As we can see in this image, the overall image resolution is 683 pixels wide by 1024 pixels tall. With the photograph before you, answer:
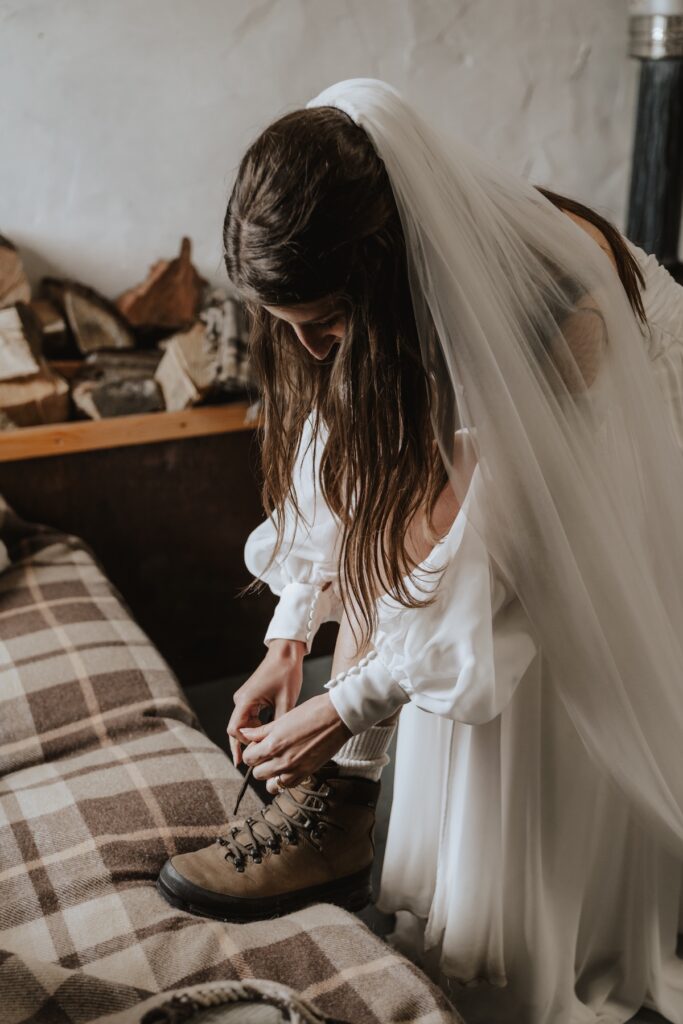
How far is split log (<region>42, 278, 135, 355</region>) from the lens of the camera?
76.8 inches

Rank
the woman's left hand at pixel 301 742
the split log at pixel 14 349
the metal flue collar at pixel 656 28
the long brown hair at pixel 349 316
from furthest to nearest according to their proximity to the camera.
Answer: the metal flue collar at pixel 656 28 < the split log at pixel 14 349 < the woman's left hand at pixel 301 742 < the long brown hair at pixel 349 316

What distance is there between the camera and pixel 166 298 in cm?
203

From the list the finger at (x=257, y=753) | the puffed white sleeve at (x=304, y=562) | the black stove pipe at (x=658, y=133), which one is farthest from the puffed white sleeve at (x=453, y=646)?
the black stove pipe at (x=658, y=133)

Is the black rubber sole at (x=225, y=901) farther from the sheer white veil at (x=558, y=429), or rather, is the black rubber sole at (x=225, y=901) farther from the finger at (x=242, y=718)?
the sheer white veil at (x=558, y=429)

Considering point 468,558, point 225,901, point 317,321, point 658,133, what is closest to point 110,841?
point 225,901

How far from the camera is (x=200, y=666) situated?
2.24 metres

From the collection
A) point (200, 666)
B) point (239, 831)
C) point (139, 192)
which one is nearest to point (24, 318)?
point (139, 192)

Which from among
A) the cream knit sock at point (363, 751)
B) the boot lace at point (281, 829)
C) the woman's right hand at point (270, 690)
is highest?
the woman's right hand at point (270, 690)

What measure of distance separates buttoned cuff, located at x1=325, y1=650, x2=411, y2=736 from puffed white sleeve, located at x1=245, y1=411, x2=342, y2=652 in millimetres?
203

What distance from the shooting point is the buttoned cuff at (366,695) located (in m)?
1.06

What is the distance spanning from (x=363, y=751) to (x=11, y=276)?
1.21 meters

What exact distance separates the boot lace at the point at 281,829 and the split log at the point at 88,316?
111 centimetres

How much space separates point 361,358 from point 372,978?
0.62 metres

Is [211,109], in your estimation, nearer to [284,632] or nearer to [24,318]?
[24,318]
